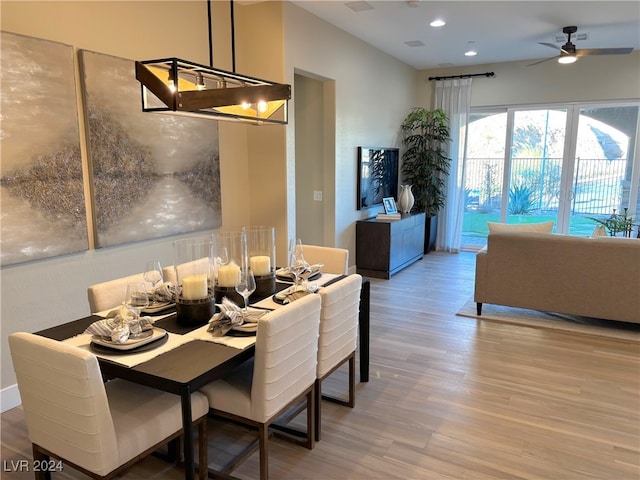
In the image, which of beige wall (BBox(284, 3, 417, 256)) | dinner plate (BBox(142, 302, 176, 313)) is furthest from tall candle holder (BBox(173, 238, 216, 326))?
beige wall (BBox(284, 3, 417, 256))

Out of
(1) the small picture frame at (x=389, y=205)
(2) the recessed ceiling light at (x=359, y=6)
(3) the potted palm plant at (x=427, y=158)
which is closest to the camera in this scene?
(2) the recessed ceiling light at (x=359, y=6)

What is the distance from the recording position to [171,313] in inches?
99.0

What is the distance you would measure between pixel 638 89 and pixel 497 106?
1.86 m

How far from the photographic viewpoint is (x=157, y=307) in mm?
2531

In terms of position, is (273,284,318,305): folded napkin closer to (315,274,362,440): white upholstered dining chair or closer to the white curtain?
(315,274,362,440): white upholstered dining chair

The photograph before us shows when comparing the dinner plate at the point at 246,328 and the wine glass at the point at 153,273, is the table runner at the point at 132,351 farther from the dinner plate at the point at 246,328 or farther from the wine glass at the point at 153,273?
the wine glass at the point at 153,273

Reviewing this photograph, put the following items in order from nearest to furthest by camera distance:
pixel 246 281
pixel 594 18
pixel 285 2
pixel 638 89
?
pixel 246 281 → pixel 285 2 → pixel 594 18 → pixel 638 89

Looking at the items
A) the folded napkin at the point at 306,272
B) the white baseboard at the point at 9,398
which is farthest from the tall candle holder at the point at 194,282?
the white baseboard at the point at 9,398

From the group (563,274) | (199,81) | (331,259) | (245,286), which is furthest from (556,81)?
(245,286)

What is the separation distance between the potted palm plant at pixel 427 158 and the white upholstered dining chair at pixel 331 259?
14.0 ft

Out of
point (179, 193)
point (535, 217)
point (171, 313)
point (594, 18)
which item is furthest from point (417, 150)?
point (171, 313)

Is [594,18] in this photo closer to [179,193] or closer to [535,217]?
[535,217]

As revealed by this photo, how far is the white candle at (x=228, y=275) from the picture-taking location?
8.36 feet

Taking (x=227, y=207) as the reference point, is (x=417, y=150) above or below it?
above
